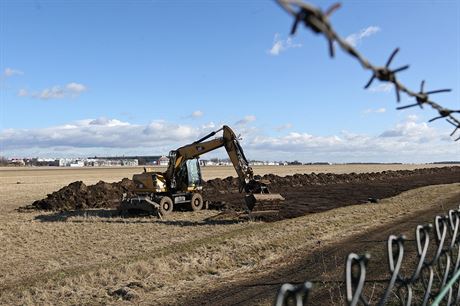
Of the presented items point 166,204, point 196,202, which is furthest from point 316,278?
point 196,202

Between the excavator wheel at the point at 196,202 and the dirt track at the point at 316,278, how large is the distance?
13.8 m

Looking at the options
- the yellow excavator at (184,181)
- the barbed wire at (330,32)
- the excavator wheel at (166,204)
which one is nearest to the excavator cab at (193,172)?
the yellow excavator at (184,181)

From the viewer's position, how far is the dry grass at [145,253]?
34.3 feet

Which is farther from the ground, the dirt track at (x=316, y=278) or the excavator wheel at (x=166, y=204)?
the excavator wheel at (x=166, y=204)

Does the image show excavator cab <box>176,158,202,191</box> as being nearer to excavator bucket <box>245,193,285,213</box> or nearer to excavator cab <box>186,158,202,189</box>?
excavator cab <box>186,158,202,189</box>

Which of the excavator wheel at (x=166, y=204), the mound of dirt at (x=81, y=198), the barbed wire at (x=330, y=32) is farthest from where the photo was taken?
the mound of dirt at (x=81, y=198)

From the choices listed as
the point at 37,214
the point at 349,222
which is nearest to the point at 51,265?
the point at 349,222

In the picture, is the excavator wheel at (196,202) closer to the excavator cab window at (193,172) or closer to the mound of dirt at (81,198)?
the excavator cab window at (193,172)

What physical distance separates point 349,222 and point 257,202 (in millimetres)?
4222

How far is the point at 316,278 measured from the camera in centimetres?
999

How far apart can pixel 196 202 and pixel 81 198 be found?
9.59 metres

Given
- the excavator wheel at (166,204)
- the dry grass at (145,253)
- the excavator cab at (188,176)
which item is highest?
the excavator cab at (188,176)

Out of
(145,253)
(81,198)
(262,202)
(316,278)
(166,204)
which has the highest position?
(262,202)

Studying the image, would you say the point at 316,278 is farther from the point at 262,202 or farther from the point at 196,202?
the point at 196,202
